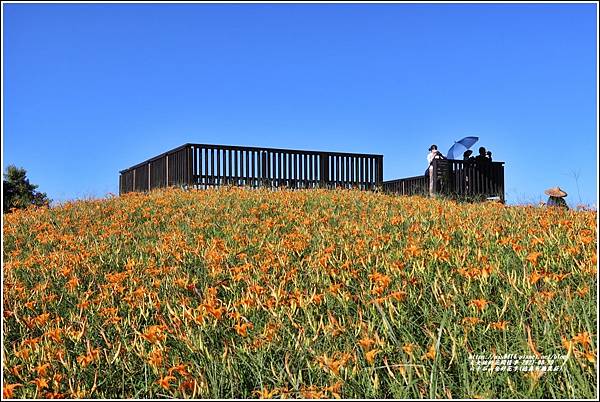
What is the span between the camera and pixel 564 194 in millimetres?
14219

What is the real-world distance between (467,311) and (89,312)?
280 cm

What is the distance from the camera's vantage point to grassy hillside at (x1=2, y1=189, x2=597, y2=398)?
2670 millimetres

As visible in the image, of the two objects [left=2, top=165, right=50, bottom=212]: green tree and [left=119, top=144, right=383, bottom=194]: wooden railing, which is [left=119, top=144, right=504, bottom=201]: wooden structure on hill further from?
[left=2, top=165, right=50, bottom=212]: green tree

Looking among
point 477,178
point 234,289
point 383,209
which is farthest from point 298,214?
point 477,178

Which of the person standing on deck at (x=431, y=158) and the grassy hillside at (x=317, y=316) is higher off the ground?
the person standing on deck at (x=431, y=158)

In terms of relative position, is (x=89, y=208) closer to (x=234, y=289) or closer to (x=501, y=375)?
(x=234, y=289)

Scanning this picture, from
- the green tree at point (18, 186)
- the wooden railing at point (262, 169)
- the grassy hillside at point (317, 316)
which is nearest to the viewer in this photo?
the grassy hillside at point (317, 316)

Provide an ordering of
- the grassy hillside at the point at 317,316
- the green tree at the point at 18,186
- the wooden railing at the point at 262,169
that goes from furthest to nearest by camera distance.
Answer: the green tree at the point at 18,186 < the wooden railing at the point at 262,169 < the grassy hillside at the point at 317,316

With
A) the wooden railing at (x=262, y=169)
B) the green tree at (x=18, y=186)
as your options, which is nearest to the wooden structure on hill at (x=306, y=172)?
the wooden railing at (x=262, y=169)

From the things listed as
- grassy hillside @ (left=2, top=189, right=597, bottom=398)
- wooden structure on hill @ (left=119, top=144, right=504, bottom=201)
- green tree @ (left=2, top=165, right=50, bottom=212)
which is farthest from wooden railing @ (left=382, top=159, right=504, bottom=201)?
green tree @ (left=2, top=165, right=50, bottom=212)

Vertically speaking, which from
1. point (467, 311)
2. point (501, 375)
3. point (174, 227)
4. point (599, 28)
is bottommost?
point (501, 375)

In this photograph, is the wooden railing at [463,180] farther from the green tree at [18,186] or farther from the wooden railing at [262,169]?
the green tree at [18,186]

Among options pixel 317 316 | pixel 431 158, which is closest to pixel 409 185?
pixel 431 158

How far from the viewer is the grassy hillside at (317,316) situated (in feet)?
8.76
